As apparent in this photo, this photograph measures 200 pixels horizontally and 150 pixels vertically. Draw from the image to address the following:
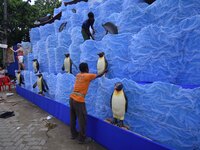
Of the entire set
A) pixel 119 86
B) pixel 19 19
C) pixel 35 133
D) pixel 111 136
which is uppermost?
pixel 19 19

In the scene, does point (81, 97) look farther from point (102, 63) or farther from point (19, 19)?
point (19, 19)

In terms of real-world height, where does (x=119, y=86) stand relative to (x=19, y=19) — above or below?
below

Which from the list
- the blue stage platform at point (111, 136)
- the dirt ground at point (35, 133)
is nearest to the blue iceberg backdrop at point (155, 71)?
the blue stage platform at point (111, 136)

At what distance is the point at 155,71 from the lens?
5.51 metres

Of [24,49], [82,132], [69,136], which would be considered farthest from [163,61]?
[24,49]

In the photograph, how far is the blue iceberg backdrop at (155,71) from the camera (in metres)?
4.04

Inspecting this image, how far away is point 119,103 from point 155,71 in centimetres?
118

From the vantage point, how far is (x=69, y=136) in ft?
19.4

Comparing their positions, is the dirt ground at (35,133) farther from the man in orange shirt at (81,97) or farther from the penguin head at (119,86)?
the penguin head at (119,86)

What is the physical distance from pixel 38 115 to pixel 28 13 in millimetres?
15334

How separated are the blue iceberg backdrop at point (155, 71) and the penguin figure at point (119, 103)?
0.12m

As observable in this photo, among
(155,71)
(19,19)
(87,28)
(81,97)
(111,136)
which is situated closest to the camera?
(111,136)

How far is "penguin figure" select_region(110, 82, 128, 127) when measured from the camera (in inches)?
195

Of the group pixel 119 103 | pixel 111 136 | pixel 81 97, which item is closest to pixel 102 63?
pixel 81 97
